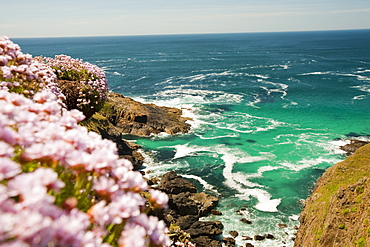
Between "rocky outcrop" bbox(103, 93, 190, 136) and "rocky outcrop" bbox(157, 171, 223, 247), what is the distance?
60.2ft

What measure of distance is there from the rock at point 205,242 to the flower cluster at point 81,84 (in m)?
12.5

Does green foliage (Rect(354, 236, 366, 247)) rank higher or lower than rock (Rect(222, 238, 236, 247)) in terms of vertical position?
higher

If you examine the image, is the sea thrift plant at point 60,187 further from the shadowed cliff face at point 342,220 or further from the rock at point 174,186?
the rock at point 174,186

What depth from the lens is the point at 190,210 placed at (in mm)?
25438

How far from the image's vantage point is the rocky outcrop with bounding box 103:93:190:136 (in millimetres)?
47219

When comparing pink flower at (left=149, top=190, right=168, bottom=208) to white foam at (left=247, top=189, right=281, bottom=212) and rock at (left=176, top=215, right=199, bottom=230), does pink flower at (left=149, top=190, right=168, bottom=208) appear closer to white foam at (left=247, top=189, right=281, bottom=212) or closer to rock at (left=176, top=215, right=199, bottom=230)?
rock at (left=176, top=215, right=199, bottom=230)

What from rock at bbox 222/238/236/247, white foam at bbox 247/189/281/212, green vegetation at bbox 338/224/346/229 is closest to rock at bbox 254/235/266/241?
rock at bbox 222/238/236/247

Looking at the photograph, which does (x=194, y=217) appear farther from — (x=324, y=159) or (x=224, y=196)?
(x=324, y=159)

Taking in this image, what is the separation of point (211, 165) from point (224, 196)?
7389 millimetres


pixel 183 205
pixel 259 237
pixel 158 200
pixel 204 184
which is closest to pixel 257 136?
pixel 204 184

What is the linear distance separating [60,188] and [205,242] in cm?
2059

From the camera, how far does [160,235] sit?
2918 mm

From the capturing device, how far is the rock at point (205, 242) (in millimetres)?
20952

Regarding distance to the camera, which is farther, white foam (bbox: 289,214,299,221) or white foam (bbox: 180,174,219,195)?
white foam (bbox: 180,174,219,195)
